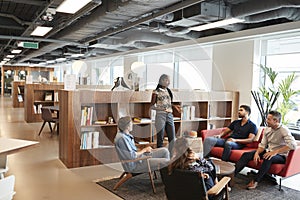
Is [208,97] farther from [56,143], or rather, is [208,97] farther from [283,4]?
[56,143]

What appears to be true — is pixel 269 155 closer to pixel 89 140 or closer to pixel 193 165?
pixel 193 165

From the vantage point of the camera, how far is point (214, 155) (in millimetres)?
5160

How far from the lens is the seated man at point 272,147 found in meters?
4.26

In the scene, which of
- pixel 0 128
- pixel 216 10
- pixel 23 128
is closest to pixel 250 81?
pixel 216 10

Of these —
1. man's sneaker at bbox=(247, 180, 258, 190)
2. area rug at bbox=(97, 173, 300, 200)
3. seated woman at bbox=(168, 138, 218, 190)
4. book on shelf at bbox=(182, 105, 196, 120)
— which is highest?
book on shelf at bbox=(182, 105, 196, 120)

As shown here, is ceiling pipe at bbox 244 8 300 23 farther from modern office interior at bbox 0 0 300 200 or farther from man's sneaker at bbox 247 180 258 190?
man's sneaker at bbox 247 180 258 190

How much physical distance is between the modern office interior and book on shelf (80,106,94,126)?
0.60ft

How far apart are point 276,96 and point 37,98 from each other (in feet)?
25.1

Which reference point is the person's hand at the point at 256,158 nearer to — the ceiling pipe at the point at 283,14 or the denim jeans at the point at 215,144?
the denim jeans at the point at 215,144

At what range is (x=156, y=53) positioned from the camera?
11000 millimetres

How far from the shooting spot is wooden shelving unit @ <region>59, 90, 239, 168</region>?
518 cm

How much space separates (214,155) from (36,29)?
5.08 metres

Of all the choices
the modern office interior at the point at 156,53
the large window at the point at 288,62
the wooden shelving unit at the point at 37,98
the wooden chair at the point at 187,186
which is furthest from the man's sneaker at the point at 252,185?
the wooden shelving unit at the point at 37,98

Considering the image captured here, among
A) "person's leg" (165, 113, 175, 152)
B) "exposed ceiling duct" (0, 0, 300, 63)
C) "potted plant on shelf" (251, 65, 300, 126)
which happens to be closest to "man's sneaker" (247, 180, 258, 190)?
"person's leg" (165, 113, 175, 152)
